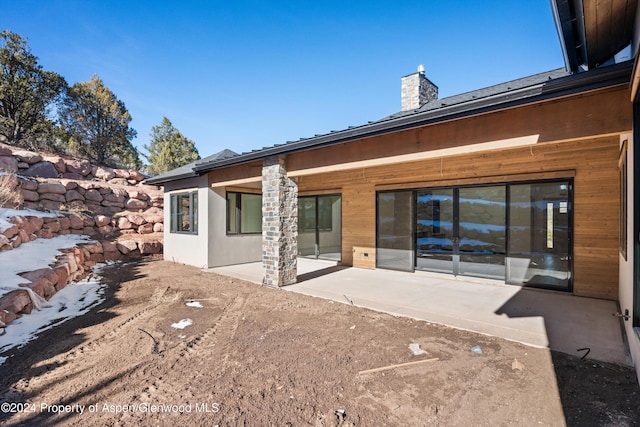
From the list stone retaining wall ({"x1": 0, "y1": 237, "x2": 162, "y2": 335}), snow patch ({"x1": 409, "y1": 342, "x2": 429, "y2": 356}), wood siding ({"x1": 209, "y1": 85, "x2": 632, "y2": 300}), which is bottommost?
snow patch ({"x1": 409, "y1": 342, "x2": 429, "y2": 356})

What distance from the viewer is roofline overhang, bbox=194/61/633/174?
2832mm

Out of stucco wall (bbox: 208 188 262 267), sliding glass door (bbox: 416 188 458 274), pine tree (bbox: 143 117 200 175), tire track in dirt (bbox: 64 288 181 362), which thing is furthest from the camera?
pine tree (bbox: 143 117 200 175)

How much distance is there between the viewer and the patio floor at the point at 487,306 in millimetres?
3578

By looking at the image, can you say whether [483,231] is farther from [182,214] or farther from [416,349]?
[182,214]

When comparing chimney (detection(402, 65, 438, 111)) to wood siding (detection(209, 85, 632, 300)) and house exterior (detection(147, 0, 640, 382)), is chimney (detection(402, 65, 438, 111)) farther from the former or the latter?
Result: wood siding (detection(209, 85, 632, 300))

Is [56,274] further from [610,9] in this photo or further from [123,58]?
[610,9]

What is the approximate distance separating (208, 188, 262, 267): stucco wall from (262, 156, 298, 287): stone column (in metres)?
2.68

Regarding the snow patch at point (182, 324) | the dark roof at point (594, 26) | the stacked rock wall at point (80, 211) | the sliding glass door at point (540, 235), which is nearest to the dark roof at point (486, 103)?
the dark roof at point (594, 26)

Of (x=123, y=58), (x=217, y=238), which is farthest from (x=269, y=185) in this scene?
(x=123, y=58)

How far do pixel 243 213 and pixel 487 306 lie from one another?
22.9 feet

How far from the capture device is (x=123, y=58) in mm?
10062

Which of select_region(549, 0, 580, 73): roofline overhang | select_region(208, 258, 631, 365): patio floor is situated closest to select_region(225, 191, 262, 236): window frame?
select_region(208, 258, 631, 365): patio floor

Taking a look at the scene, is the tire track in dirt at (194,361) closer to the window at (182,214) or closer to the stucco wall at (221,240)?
the stucco wall at (221,240)

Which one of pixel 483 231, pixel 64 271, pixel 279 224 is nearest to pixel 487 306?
pixel 483 231
